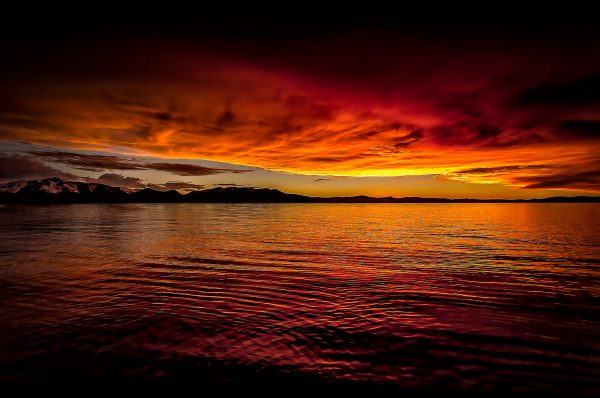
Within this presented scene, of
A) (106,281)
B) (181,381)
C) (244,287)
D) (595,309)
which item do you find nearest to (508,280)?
(595,309)

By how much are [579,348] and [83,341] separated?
1393 centimetres

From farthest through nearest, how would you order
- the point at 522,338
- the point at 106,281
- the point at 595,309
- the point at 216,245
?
the point at 216,245
the point at 106,281
the point at 595,309
the point at 522,338

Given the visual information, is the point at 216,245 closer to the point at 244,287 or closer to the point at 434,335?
the point at 244,287

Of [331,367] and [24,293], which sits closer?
[331,367]

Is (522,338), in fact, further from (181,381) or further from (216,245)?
(216,245)

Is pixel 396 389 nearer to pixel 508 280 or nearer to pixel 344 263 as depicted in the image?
pixel 508 280

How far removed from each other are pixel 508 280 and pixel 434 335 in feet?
35.4

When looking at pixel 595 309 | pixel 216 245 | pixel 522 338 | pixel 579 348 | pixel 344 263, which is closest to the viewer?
pixel 579 348

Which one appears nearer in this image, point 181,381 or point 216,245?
point 181,381

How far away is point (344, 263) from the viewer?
24.1 metres

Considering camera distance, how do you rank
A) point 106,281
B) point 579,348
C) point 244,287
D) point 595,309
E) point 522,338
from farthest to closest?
point 106,281 < point 244,287 < point 595,309 < point 522,338 < point 579,348

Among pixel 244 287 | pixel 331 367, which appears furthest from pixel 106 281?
pixel 331 367

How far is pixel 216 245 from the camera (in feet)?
110

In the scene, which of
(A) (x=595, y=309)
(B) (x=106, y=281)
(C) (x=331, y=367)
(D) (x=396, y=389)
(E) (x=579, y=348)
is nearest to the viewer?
(D) (x=396, y=389)
